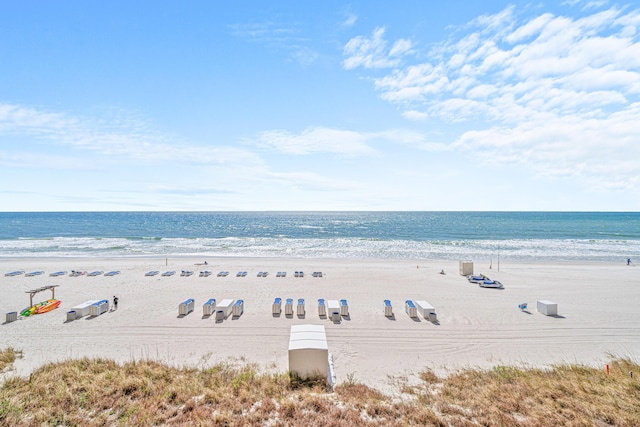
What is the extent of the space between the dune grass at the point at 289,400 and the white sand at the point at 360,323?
6.68ft

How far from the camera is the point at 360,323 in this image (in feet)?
48.7

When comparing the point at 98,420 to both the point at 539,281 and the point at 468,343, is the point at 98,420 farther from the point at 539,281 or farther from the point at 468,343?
the point at 539,281

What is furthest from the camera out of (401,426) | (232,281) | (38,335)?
(232,281)

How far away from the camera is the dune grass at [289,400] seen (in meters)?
6.29

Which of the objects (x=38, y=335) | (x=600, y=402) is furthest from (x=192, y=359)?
(x=600, y=402)

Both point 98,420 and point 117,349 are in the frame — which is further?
point 117,349

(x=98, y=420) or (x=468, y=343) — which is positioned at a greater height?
(x=98, y=420)

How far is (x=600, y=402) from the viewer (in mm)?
7062

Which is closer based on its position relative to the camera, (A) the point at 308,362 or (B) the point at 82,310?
(A) the point at 308,362

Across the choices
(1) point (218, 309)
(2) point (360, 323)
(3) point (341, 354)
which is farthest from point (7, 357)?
(2) point (360, 323)

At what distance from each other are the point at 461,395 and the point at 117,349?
1218cm

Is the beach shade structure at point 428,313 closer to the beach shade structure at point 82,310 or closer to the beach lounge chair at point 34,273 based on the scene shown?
the beach shade structure at point 82,310

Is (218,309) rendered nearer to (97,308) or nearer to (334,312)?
(334,312)

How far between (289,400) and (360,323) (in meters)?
8.33
